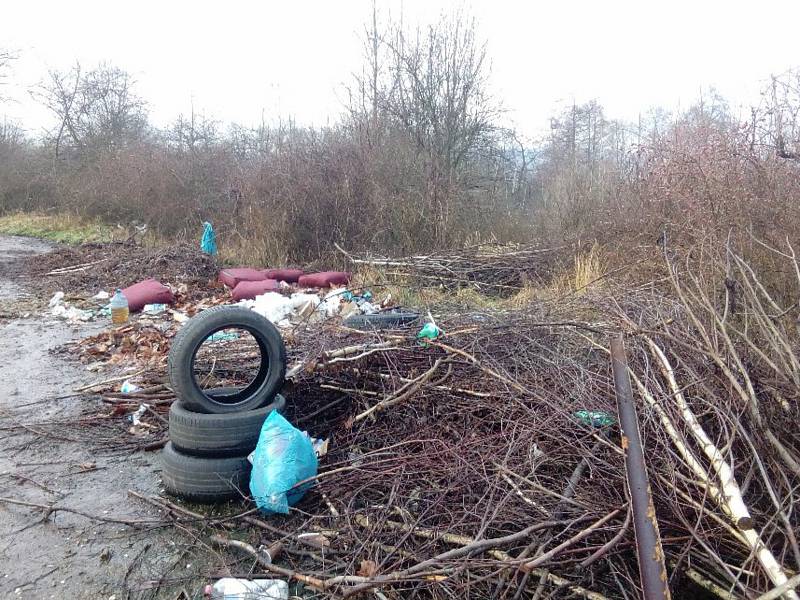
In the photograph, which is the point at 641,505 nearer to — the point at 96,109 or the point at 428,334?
the point at 428,334

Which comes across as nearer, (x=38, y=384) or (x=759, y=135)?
(x=38, y=384)

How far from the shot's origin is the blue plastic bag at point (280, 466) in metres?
3.15

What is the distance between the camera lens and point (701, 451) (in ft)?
8.92

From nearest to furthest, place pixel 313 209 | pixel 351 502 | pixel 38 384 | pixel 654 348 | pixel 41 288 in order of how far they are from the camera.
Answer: pixel 351 502 → pixel 654 348 → pixel 38 384 → pixel 41 288 → pixel 313 209

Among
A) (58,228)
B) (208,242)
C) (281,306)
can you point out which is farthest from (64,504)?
(58,228)

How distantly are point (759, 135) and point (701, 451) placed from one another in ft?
16.9

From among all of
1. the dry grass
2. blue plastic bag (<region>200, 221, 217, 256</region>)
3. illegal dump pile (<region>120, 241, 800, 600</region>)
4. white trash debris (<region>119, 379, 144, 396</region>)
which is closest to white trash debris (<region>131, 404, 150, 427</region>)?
white trash debris (<region>119, 379, 144, 396</region>)

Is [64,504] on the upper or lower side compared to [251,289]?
lower

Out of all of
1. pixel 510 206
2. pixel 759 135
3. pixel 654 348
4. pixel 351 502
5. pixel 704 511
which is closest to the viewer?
pixel 704 511

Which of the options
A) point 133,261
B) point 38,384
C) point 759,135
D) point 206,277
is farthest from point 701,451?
point 133,261

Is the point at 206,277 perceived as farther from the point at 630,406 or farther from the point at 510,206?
the point at 630,406

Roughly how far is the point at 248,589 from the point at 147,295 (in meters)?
7.03

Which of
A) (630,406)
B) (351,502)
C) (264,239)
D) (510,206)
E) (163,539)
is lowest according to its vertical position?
(163,539)

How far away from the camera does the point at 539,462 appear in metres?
2.92
